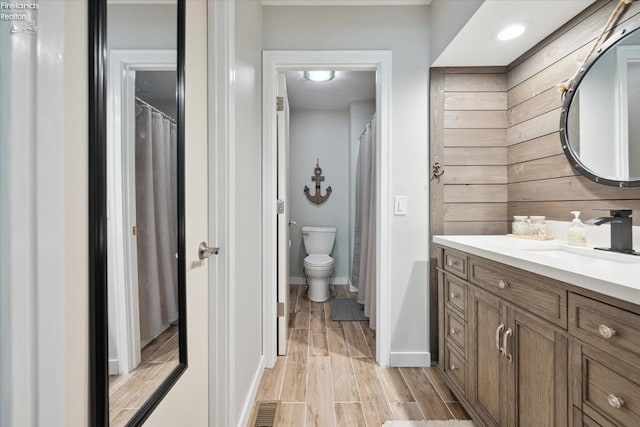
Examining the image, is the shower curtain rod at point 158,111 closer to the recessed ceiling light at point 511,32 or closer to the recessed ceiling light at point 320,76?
the recessed ceiling light at point 511,32

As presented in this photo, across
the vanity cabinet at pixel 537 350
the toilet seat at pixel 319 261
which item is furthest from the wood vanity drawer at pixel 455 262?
the toilet seat at pixel 319 261

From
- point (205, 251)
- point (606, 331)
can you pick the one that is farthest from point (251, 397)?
point (606, 331)

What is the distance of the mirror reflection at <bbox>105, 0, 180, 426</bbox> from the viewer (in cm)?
61

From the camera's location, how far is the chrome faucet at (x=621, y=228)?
116 cm

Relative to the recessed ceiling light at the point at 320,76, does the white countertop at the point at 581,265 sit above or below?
below

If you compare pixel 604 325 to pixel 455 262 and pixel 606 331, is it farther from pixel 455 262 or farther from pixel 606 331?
pixel 455 262

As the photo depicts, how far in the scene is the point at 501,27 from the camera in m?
1.56

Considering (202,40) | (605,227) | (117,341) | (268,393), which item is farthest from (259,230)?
(605,227)

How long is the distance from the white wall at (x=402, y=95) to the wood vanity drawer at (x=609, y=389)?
3.86 feet

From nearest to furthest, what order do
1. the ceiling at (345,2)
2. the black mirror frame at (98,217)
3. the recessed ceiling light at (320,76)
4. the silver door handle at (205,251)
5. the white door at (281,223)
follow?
the black mirror frame at (98,217) < the silver door handle at (205,251) < the ceiling at (345,2) < the white door at (281,223) < the recessed ceiling light at (320,76)

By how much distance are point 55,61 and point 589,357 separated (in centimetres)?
132

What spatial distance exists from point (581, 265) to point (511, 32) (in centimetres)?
134

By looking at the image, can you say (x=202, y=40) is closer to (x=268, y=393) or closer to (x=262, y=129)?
(x=262, y=129)

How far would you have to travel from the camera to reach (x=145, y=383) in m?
0.74
